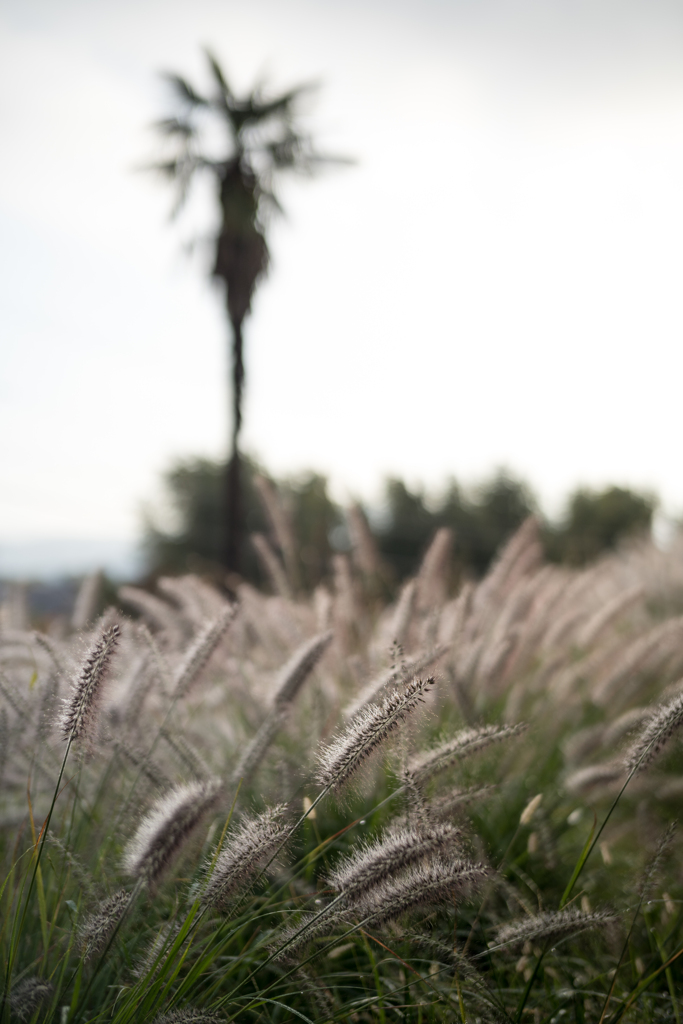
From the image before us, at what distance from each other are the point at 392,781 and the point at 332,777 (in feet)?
2.72

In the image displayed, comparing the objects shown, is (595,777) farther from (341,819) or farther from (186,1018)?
(186,1018)

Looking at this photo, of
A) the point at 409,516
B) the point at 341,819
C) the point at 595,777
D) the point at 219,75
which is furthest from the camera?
the point at 409,516

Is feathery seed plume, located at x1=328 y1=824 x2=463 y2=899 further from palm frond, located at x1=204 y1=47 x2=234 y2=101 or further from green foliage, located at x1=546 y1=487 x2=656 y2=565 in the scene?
green foliage, located at x1=546 y1=487 x2=656 y2=565

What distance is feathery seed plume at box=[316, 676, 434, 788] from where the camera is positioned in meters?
1.08

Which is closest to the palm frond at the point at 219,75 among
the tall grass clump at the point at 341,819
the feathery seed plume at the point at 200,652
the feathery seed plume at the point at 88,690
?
the tall grass clump at the point at 341,819

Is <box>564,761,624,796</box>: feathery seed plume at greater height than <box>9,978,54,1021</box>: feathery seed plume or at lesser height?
lesser

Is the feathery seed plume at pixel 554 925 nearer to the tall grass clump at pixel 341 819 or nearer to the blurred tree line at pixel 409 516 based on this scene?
the tall grass clump at pixel 341 819

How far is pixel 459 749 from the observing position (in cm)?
128

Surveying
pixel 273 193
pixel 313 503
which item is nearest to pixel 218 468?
pixel 313 503

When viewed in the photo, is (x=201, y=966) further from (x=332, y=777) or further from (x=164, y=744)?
(x=164, y=744)

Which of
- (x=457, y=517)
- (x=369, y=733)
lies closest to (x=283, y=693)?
(x=369, y=733)

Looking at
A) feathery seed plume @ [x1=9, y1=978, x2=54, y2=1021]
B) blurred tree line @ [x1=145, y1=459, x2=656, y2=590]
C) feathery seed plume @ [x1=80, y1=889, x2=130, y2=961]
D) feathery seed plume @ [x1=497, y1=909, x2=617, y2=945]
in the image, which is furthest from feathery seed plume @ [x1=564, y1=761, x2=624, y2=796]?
blurred tree line @ [x1=145, y1=459, x2=656, y2=590]

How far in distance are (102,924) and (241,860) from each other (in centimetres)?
28

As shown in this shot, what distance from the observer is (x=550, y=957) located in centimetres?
165
